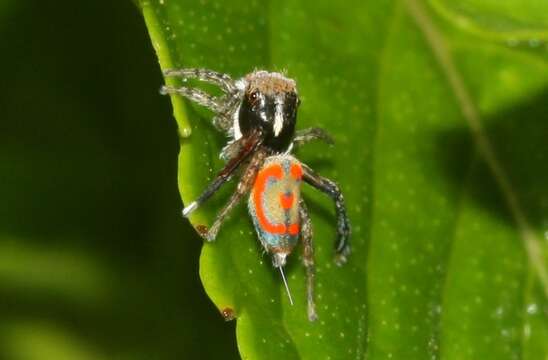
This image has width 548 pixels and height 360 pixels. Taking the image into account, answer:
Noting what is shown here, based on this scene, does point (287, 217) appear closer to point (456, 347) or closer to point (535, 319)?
point (456, 347)

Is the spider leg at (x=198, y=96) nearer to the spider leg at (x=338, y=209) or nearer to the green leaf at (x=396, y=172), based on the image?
the green leaf at (x=396, y=172)

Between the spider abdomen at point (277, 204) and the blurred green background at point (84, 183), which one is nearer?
the spider abdomen at point (277, 204)

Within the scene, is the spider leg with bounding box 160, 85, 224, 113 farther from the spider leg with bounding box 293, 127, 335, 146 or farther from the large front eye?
the spider leg with bounding box 293, 127, 335, 146

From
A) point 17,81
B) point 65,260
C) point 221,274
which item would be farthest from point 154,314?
point 221,274

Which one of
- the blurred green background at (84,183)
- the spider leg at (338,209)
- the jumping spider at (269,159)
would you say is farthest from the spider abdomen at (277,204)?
the blurred green background at (84,183)

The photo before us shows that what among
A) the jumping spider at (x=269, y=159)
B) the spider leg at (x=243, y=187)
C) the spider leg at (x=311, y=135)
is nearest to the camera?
the spider leg at (x=243, y=187)

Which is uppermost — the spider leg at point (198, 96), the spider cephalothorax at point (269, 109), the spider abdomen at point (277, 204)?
the spider cephalothorax at point (269, 109)

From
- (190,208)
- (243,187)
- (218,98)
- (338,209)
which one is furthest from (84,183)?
(190,208)
